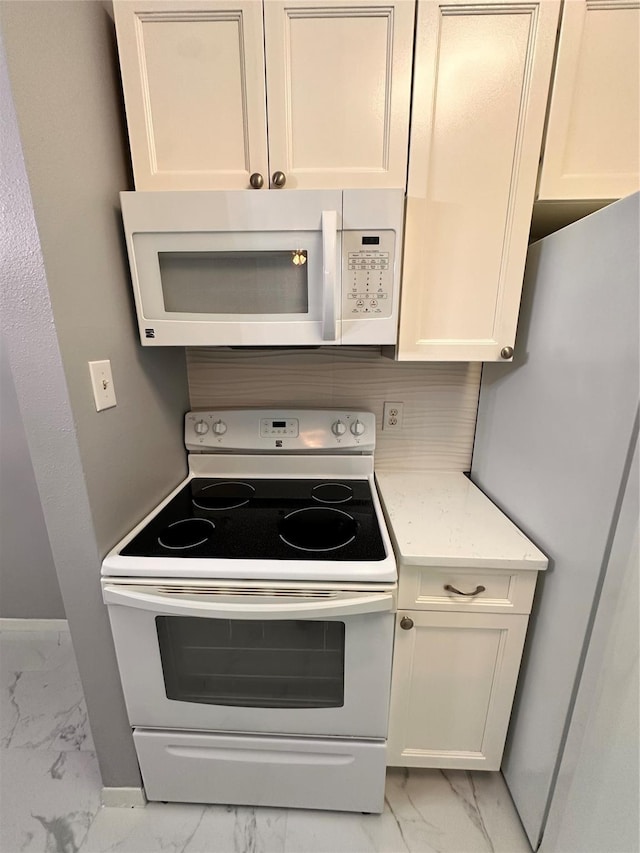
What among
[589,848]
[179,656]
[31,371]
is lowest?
[589,848]

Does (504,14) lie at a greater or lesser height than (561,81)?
greater

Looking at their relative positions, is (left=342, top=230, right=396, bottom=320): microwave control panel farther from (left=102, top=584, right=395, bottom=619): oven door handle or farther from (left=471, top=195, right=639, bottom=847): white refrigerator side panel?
(left=102, top=584, right=395, bottom=619): oven door handle

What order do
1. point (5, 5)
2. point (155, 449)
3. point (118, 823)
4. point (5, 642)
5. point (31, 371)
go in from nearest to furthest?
1. point (5, 5)
2. point (31, 371)
3. point (118, 823)
4. point (155, 449)
5. point (5, 642)

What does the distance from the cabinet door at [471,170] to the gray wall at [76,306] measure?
84 centimetres

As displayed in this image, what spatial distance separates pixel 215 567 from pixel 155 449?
52 centimetres

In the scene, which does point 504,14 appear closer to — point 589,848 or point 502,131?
point 502,131

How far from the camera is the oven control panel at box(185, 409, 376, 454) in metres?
1.38

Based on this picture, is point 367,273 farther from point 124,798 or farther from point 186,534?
point 124,798

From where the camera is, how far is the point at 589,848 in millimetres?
759

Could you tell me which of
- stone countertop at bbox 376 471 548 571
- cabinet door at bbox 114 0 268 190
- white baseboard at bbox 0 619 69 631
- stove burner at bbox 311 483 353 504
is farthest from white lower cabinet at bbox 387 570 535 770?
white baseboard at bbox 0 619 69 631

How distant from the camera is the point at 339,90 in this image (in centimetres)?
90

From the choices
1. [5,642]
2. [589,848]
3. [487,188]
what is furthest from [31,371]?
[5,642]

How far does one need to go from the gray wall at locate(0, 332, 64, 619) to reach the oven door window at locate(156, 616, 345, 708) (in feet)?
3.86

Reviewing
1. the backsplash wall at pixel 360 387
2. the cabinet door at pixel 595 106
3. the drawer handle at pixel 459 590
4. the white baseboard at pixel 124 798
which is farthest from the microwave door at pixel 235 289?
the white baseboard at pixel 124 798
